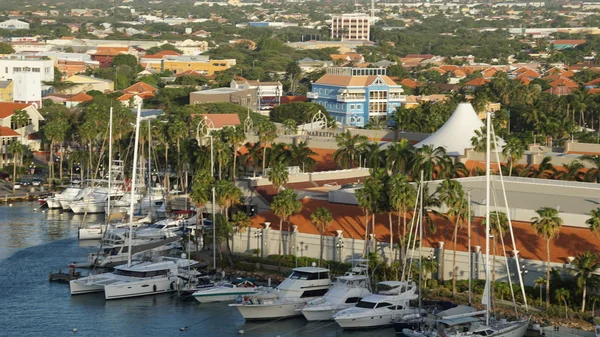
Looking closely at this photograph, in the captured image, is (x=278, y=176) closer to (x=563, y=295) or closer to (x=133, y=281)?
(x=133, y=281)

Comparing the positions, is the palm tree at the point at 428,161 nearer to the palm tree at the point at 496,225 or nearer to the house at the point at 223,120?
the palm tree at the point at 496,225

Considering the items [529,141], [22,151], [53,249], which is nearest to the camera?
[53,249]

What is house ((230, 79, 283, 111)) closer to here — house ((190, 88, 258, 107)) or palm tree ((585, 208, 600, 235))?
house ((190, 88, 258, 107))

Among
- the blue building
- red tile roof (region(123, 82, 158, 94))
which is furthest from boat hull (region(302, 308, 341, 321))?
red tile roof (region(123, 82, 158, 94))

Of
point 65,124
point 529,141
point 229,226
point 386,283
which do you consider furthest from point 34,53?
point 386,283

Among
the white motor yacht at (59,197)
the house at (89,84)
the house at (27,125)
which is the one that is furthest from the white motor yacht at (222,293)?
the house at (89,84)

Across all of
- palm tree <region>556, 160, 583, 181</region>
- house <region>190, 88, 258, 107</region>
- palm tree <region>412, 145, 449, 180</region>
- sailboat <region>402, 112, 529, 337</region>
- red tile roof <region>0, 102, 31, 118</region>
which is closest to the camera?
sailboat <region>402, 112, 529, 337</region>

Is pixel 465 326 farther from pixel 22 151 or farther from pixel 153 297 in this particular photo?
pixel 22 151
